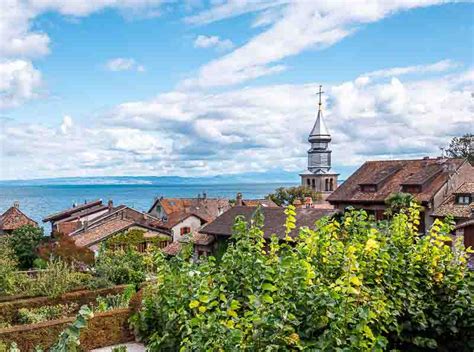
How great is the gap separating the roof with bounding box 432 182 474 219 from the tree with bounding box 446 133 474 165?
28.3 meters

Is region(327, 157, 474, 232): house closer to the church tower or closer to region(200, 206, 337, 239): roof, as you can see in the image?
region(200, 206, 337, 239): roof

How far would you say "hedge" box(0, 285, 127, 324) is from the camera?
16312 millimetres

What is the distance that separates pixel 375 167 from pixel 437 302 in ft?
107

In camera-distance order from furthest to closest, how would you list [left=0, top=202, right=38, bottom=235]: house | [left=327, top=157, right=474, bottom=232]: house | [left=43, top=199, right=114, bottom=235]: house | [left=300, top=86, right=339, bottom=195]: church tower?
[left=300, top=86, right=339, bottom=195]: church tower
[left=43, top=199, right=114, bottom=235]: house
[left=0, top=202, right=38, bottom=235]: house
[left=327, top=157, right=474, bottom=232]: house

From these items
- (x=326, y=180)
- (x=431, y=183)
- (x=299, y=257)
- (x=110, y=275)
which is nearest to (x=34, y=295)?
(x=110, y=275)

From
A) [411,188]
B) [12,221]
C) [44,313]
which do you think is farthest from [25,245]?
[411,188]

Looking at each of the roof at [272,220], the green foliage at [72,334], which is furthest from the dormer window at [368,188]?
the green foliage at [72,334]

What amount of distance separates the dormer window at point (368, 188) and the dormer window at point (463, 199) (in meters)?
6.41

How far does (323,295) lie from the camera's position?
12.9ft

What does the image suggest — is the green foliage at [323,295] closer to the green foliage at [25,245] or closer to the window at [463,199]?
the window at [463,199]

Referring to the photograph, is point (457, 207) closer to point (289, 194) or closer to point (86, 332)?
point (86, 332)

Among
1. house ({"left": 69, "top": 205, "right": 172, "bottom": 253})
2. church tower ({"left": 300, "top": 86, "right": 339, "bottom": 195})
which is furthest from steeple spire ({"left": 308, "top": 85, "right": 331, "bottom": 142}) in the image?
house ({"left": 69, "top": 205, "right": 172, "bottom": 253})

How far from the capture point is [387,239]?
572cm

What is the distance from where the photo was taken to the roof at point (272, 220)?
28.0 meters
